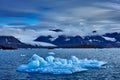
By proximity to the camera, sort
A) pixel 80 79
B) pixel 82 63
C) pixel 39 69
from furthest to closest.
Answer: pixel 82 63 → pixel 39 69 → pixel 80 79

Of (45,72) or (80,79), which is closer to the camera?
(80,79)

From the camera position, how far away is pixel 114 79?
3381 centimetres

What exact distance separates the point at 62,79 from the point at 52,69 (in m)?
4.76

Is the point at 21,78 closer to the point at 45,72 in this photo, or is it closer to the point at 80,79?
the point at 45,72

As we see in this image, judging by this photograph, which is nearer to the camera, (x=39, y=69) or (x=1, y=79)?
(x=1, y=79)

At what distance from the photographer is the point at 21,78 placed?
1363 inches

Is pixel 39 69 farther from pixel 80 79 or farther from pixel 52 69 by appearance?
pixel 80 79

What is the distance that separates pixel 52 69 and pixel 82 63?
913cm

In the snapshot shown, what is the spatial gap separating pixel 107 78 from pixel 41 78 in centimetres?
735

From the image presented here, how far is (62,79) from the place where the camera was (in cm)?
3359

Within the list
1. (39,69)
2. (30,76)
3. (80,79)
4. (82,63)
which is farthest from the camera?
(82,63)

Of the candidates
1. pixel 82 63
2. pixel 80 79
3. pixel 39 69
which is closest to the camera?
pixel 80 79

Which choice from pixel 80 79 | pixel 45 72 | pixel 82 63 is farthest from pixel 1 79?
pixel 82 63

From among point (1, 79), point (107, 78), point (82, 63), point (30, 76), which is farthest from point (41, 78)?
point (82, 63)
